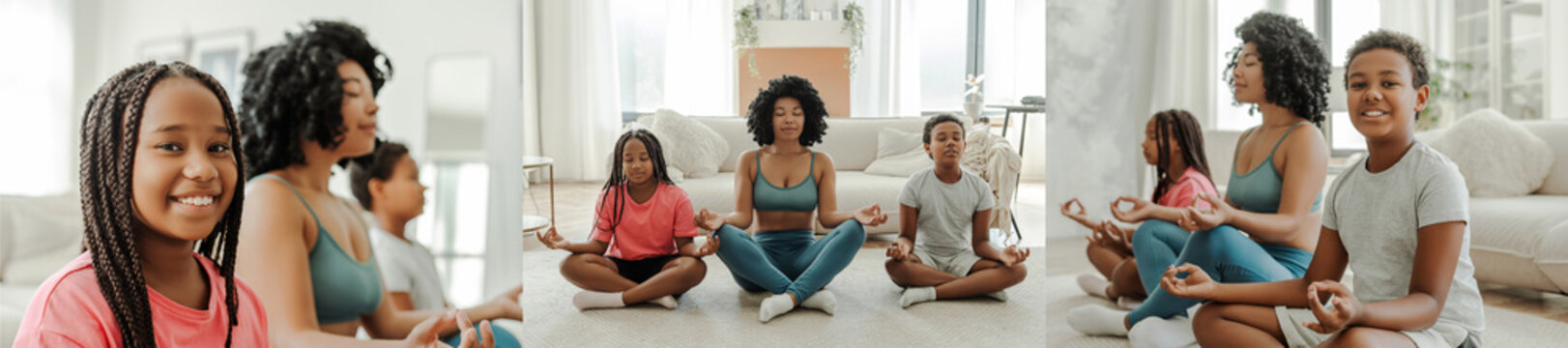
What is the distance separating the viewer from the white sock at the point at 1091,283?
759 mm

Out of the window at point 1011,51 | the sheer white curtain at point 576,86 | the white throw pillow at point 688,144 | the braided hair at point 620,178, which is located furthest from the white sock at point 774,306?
the window at point 1011,51

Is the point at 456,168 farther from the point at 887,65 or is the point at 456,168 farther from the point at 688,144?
the point at 887,65

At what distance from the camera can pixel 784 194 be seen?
6.96 feet

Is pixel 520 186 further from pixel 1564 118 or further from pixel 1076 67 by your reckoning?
pixel 1564 118

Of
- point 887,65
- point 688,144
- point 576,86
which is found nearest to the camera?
point 688,144

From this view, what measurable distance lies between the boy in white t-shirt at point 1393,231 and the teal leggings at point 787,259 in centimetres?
133

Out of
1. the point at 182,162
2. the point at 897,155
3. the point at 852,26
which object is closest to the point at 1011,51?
the point at 897,155

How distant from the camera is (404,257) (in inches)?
23.9

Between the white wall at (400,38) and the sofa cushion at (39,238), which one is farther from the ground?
the white wall at (400,38)

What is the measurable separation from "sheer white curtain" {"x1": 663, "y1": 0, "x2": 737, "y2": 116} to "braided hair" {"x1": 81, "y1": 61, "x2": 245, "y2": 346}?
3257 millimetres

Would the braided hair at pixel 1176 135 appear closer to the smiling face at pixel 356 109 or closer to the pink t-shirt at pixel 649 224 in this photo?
the smiling face at pixel 356 109

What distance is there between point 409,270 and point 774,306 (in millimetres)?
1251

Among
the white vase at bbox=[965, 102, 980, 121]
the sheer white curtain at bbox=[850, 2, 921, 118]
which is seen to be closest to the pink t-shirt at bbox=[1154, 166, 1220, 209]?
the white vase at bbox=[965, 102, 980, 121]

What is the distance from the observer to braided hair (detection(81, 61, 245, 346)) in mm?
446
